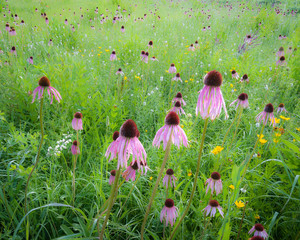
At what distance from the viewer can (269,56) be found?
4602mm

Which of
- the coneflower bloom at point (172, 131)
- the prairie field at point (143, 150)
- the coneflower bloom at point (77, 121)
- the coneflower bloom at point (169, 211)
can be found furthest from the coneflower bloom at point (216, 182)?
the coneflower bloom at point (77, 121)

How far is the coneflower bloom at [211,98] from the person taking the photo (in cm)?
79

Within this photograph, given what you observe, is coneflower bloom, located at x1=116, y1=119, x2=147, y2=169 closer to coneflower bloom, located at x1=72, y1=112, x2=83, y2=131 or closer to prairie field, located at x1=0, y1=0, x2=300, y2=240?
prairie field, located at x1=0, y1=0, x2=300, y2=240

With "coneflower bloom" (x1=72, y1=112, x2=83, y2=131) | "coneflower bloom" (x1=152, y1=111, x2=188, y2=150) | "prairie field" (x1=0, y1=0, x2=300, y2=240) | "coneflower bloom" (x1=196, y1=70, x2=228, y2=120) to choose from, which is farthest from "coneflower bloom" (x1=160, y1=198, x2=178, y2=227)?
"coneflower bloom" (x1=72, y1=112, x2=83, y2=131)

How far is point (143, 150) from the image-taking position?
2.72 ft

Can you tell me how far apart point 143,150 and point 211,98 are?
343mm

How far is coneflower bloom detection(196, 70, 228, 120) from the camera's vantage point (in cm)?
79

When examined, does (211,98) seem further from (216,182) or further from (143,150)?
(216,182)

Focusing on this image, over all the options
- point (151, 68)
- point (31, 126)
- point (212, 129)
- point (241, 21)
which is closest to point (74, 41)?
point (151, 68)

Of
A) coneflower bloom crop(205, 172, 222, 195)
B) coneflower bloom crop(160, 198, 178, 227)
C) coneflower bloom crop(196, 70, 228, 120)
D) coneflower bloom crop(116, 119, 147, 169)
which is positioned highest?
coneflower bloom crop(196, 70, 228, 120)

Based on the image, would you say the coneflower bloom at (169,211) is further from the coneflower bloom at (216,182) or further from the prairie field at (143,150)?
the coneflower bloom at (216,182)

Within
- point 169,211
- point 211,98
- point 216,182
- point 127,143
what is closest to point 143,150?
point 127,143

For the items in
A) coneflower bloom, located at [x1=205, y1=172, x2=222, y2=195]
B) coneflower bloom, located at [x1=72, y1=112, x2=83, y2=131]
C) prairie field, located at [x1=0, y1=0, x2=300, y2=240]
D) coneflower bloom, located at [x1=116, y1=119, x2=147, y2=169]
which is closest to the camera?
coneflower bloom, located at [x1=116, y1=119, x2=147, y2=169]

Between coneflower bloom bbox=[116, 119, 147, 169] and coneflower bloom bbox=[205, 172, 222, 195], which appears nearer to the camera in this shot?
coneflower bloom bbox=[116, 119, 147, 169]
